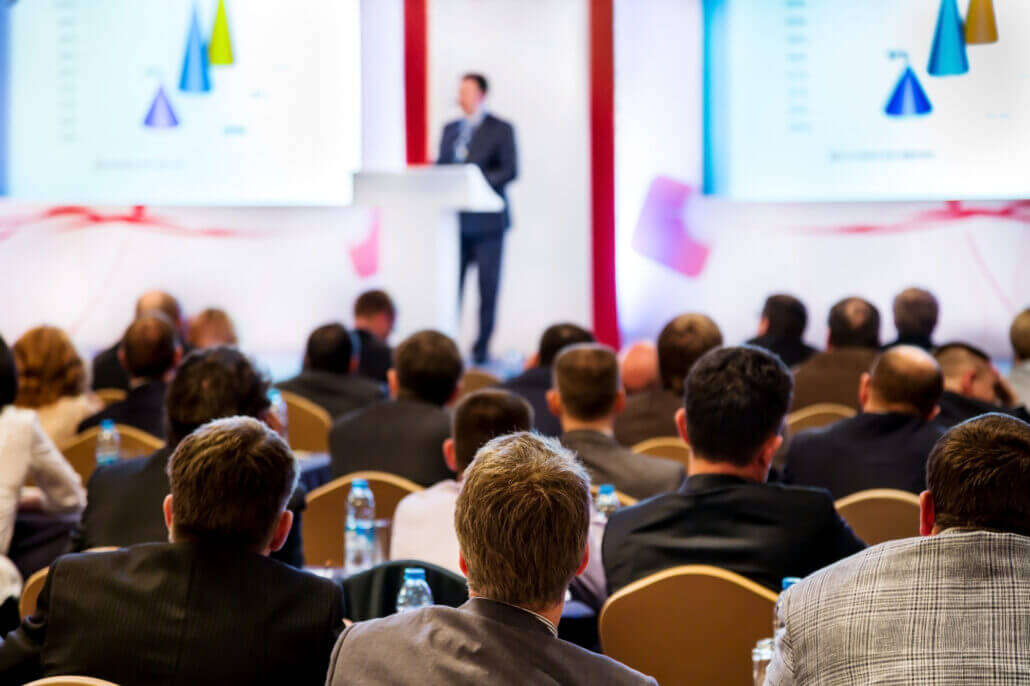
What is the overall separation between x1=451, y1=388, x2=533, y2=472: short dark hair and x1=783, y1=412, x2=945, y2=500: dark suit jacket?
112 centimetres

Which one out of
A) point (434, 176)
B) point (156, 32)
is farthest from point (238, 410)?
point (156, 32)

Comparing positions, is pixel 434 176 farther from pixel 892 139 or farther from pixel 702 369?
pixel 702 369

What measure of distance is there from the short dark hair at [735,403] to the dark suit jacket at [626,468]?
556 mm

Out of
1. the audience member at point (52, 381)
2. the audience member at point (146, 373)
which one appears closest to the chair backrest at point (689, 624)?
the audience member at point (146, 373)

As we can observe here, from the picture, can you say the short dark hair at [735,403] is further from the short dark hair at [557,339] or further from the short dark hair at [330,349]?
the short dark hair at [330,349]

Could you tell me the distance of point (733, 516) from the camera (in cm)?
254

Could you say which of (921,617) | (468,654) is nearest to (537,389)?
(921,617)

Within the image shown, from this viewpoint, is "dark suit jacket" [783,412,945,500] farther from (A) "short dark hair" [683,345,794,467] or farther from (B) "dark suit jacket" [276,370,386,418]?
(B) "dark suit jacket" [276,370,386,418]

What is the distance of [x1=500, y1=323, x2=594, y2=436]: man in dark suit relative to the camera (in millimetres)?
4641

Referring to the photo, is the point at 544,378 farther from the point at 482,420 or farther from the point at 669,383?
the point at 482,420

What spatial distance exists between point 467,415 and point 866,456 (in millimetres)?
1382

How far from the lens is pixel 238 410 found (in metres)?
3.06

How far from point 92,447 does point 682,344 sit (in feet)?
7.58

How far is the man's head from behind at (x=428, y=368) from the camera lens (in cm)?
420
